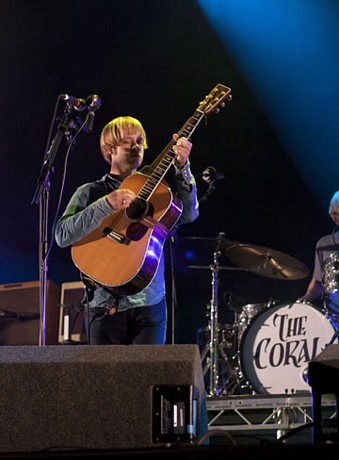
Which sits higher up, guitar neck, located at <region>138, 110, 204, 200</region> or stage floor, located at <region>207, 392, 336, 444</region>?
guitar neck, located at <region>138, 110, 204, 200</region>

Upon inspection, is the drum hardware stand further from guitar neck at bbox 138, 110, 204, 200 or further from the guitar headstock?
guitar neck at bbox 138, 110, 204, 200

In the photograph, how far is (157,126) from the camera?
7641 millimetres

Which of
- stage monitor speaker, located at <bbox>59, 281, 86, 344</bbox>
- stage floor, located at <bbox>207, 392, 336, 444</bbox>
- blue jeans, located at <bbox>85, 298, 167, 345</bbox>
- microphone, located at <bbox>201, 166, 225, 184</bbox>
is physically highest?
microphone, located at <bbox>201, 166, 225, 184</bbox>

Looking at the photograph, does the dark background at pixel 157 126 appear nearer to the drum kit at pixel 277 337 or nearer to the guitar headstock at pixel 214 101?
the drum kit at pixel 277 337

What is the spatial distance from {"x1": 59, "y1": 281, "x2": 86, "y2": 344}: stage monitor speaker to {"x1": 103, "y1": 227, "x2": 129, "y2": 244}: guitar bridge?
302 cm

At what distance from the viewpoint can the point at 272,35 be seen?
7.00m

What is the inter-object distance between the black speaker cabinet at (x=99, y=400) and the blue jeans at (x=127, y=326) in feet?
5.15

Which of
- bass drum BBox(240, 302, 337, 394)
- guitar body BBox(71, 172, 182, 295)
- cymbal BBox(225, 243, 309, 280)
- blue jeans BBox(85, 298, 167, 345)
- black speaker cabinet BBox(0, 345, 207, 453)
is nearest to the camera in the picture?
black speaker cabinet BBox(0, 345, 207, 453)

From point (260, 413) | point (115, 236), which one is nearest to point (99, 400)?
point (115, 236)

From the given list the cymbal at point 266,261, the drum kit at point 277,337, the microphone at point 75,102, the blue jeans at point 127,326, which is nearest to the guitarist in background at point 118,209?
the blue jeans at point 127,326

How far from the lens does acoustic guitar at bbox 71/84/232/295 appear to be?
3510 mm

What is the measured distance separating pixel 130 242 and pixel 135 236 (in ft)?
0.13

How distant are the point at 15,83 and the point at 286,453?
6.69 metres

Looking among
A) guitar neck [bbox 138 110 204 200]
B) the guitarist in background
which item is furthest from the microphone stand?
guitar neck [bbox 138 110 204 200]
